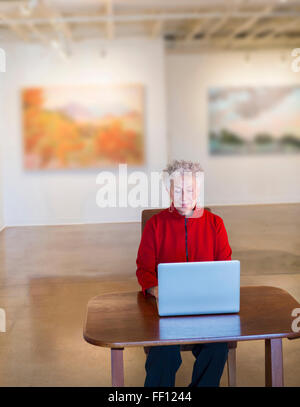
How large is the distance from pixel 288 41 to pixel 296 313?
1089cm

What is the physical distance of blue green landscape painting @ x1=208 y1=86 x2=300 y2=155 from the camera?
12.2 meters

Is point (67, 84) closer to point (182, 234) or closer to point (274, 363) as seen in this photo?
point (182, 234)

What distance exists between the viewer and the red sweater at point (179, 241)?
2654mm

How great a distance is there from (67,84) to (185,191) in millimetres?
7733

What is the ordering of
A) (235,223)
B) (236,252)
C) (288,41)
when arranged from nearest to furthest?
(236,252) < (235,223) < (288,41)

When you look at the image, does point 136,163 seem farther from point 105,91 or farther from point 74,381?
point 74,381

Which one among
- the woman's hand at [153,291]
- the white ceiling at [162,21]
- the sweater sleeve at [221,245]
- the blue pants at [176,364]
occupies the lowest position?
the blue pants at [176,364]

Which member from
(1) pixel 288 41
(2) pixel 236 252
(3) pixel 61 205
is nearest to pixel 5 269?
(2) pixel 236 252

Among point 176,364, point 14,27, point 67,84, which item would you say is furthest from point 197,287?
point 67,84

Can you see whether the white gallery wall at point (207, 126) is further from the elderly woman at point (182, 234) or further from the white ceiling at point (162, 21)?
the elderly woman at point (182, 234)

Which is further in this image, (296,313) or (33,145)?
(33,145)

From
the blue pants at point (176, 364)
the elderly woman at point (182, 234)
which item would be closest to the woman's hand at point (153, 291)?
the elderly woman at point (182, 234)

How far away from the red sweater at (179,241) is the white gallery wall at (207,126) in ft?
31.5

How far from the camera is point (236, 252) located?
23.5ft
